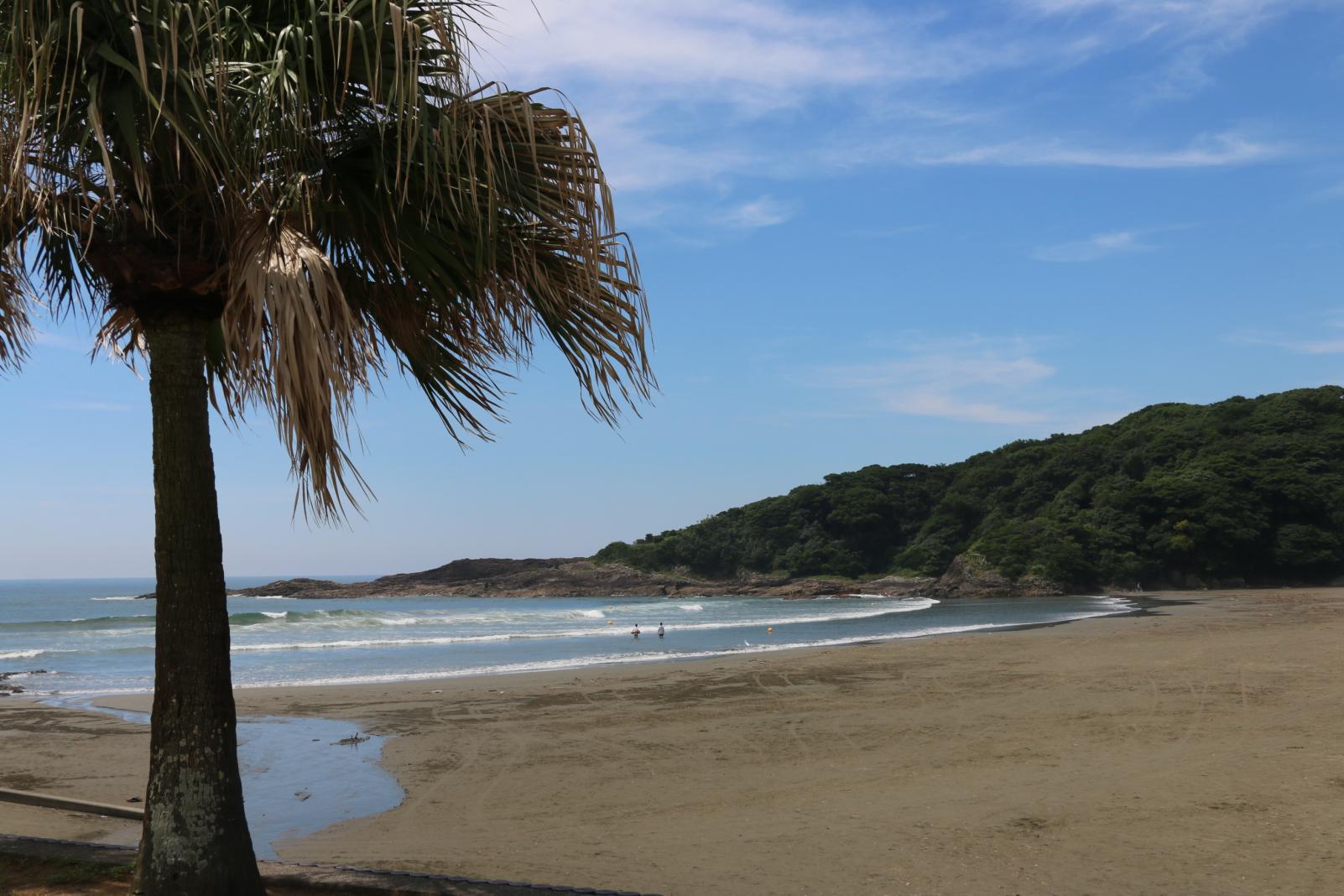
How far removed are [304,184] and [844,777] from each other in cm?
690

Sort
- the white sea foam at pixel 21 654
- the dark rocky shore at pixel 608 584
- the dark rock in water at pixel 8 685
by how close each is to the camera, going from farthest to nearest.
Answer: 1. the dark rocky shore at pixel 608 584
2. the white sea foam at pixel 21 654
3. the dark rock in water at pixel 8 685

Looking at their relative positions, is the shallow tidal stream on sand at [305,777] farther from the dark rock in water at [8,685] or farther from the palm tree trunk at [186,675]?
the dark rock in water at [8,685]

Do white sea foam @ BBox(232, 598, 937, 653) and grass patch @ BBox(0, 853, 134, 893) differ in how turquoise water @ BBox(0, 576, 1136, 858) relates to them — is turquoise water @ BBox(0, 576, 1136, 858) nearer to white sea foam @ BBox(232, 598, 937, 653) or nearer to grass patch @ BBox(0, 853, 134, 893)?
white sea foam @ BBox(232, 598, 937, 653)

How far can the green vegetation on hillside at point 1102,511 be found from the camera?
6081 cm

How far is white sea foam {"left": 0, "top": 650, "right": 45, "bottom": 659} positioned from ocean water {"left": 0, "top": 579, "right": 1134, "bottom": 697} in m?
0.09

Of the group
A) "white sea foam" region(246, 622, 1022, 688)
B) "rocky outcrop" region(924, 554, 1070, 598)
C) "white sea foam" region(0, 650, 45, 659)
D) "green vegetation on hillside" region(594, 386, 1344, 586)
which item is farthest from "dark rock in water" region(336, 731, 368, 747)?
"green vegetation on hillside" region(594, 386, 1344, 586)

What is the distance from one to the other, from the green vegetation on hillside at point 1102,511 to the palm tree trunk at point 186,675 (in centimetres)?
6338

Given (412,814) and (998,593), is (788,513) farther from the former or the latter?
(412,814)

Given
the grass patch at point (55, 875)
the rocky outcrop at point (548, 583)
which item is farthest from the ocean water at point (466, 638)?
the rocky outcrop at point (548, 583)

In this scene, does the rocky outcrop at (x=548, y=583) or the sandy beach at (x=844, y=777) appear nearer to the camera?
the sandy beach at (x=844, y=777)

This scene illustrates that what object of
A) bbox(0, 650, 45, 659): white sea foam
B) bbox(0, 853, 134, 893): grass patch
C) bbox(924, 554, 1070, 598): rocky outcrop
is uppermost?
bbox(0, 853, 134, 893): grass patch

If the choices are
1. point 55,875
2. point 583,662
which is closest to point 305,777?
point 55,875

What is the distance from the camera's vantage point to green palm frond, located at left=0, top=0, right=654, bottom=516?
3.22m

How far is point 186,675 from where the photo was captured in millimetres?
3650
